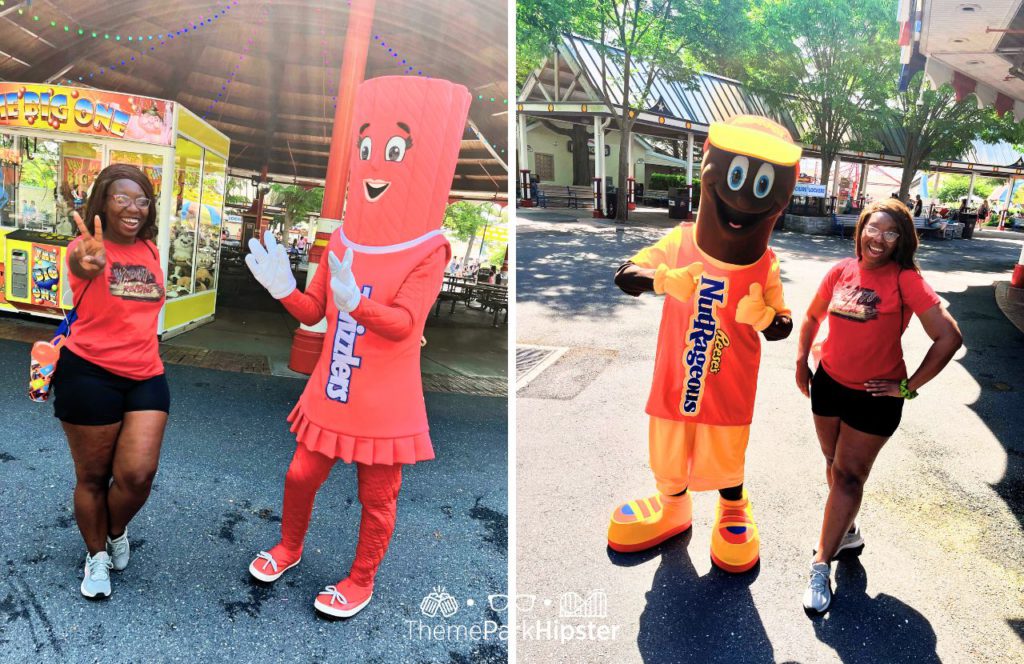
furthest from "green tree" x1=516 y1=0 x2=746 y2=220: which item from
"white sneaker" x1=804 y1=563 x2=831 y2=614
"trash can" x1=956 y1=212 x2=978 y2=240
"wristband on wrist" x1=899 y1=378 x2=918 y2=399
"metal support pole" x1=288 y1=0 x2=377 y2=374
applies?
"white sneaker" x1=804 y1=563 x2=831 y2=614

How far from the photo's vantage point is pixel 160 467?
360 cm

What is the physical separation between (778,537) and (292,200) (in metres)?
17.9

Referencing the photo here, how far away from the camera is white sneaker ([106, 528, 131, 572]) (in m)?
2.68

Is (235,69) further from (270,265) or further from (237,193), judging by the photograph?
(237,193)

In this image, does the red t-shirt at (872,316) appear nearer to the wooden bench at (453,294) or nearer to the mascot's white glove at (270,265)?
the mascot's white glove at (270,265)

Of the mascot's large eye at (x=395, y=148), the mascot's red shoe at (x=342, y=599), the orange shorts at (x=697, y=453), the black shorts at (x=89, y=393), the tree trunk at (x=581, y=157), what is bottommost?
the mascot's red shoe at (x=342, y=599)

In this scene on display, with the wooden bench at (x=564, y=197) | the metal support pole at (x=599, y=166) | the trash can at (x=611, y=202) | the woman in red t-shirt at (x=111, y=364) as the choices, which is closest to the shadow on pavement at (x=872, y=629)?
the woman in red t-shirt at (x=111, y=364)

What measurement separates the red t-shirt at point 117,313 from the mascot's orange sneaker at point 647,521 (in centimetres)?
190

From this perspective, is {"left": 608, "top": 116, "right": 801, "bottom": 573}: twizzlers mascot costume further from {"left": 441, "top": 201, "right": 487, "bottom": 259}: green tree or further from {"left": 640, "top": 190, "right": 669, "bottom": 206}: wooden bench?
{"left": 640, "top": 190, "right": 669, "bottom": 206}: wooden bench

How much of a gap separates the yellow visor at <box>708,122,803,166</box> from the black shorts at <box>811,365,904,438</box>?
2.69ft

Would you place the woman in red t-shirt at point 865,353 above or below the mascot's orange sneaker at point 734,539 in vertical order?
above

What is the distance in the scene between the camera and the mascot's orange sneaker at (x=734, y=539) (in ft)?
8.91

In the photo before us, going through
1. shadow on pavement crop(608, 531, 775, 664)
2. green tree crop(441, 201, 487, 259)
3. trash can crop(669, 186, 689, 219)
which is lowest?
shadow on pavement crop(608, 531, 775, 664)

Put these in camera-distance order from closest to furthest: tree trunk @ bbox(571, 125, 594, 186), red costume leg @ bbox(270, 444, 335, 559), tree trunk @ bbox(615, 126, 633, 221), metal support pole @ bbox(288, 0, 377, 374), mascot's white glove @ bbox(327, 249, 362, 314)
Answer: mascot's white glove @ bbox(327, 249, 362, 314)
red costume leg @ bbox(270, 444, 335, 559)
metal support pole @ bbox(288, 0, 377, 374)
tree trunk @ bbox(615, 126, 633, 221)
tree trunk @ bbox(571, 125, 594, 186)
